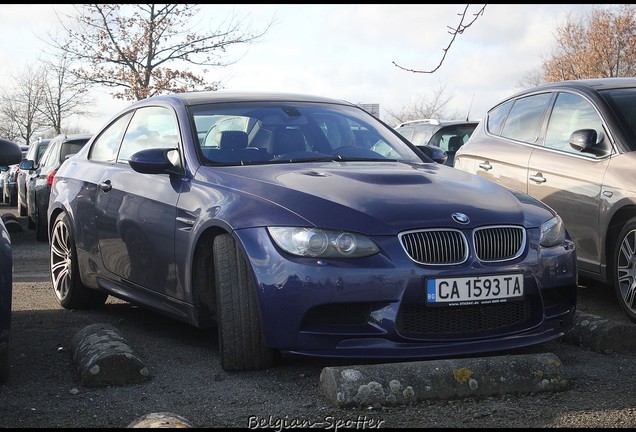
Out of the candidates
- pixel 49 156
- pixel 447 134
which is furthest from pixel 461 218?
pixel 49 156

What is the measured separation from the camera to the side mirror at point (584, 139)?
6.95 metres

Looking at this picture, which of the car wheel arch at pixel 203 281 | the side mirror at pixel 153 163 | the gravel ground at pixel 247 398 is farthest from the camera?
the side mirror at pixel 153 163

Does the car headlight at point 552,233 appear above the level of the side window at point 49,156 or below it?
above

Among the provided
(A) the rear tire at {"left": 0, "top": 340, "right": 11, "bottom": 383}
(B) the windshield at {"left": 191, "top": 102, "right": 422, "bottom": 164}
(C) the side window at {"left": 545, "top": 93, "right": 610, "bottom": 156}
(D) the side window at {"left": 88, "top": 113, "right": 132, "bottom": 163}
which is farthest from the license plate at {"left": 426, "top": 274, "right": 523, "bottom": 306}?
(D) the side window at {"left": 88, "top": 113, "right": 132, "bottom": 163}

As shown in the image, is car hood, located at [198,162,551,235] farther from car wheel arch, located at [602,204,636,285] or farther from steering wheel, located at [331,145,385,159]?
car wheel arch, located at [602,204,636,285]

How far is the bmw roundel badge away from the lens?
4832mm

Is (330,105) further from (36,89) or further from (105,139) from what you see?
(36,89)

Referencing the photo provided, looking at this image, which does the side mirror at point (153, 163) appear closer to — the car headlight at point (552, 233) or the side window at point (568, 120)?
the car headlight at point (552, 233)

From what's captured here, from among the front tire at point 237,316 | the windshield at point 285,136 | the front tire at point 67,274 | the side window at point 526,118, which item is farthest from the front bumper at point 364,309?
the side window at point 526,118

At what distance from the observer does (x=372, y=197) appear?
194 inches

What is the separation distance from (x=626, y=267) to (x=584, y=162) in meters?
0.93

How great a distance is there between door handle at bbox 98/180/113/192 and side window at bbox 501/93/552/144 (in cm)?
342

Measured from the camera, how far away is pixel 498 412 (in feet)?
13.7

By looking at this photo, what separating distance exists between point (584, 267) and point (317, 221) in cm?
298
